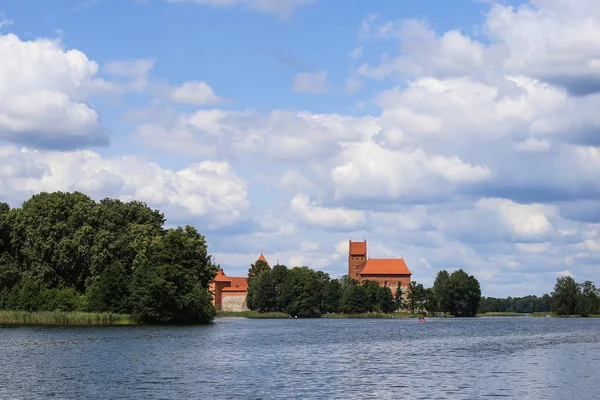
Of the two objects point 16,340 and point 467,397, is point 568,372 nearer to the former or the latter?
point 467,397

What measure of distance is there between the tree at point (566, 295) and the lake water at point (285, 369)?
112 m

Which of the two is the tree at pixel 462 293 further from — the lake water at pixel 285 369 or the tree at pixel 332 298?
the lake water at pixel 285 369

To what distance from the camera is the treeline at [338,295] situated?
6442 inches

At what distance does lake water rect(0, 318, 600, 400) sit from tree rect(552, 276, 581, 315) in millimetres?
112011

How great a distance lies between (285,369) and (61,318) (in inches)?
1986

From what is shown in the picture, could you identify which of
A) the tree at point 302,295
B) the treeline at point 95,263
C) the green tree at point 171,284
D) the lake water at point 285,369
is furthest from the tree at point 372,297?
the lake water at point 285,369

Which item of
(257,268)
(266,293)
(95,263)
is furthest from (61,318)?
(257,268)

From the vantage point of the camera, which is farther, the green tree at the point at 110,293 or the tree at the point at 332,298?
the tree at the point at 332,298

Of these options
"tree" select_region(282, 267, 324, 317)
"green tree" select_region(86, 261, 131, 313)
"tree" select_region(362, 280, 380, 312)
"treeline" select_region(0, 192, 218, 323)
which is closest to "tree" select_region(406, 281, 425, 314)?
"tree" select_region(362, 280, 380, 312)

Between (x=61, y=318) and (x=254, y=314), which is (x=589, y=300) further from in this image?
(x=61, y=318)

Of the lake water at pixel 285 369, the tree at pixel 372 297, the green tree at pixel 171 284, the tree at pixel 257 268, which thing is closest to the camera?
the lake water at pixel 285 369

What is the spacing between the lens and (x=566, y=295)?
17238 cm

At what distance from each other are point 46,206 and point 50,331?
2500 centimetres

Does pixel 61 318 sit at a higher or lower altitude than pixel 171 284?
lower
